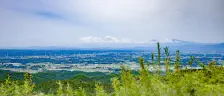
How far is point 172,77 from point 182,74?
247 mm

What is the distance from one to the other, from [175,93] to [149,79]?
35 centimetres

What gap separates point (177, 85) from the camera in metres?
3.28

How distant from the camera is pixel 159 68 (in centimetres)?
359

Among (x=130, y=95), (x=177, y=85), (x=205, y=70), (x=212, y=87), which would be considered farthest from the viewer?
(x=205, y=70)

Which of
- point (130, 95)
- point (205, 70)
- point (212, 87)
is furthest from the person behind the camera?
point (205, 70)

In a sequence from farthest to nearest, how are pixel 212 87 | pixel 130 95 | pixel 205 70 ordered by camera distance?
pixel 205 70 → pixel 130 95 → pixel 212 87

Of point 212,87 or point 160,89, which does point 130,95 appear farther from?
point 212,87

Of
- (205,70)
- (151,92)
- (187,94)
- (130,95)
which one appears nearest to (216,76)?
(205,70)

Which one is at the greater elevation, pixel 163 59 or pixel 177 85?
pixel 163 59

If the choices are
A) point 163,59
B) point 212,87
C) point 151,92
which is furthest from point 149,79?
point 212,87

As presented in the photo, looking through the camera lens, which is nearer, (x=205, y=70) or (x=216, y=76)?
(x=216, y=76)

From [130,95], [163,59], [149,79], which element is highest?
[163,59]

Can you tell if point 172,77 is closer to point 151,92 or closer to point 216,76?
point 151,92

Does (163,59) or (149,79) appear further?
(163,59)
